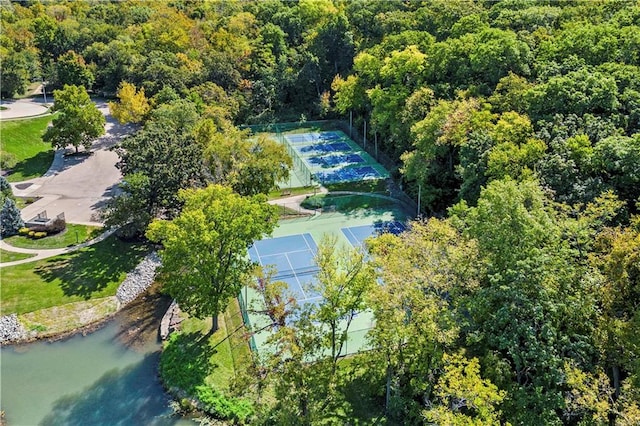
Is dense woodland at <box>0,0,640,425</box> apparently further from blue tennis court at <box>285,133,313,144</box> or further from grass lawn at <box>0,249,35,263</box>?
grass lawn at <box>0,249,35,263</box>

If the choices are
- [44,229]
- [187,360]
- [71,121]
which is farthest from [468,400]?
[71,121]

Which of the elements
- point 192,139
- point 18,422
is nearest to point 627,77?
point 192,139

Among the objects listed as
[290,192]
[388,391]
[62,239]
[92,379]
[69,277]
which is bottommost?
[92,379]

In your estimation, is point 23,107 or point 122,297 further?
point 23,107

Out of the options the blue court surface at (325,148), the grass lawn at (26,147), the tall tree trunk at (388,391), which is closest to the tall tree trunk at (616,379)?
the tall tree trunk at (388,391)

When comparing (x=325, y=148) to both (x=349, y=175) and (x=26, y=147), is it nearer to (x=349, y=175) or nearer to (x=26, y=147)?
(x=349, y=175)

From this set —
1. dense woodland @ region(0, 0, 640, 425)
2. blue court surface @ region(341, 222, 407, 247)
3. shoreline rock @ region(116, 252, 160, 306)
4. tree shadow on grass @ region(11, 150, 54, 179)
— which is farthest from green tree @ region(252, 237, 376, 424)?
tree shadow on grass @ region(11, 150, 54, 179)
